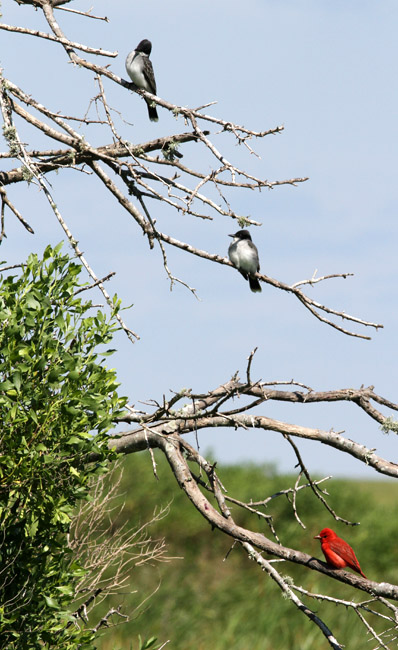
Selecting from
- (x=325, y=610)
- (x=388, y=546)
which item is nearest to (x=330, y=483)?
(x=388, y=546)

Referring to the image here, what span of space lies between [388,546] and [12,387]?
53.0 feet

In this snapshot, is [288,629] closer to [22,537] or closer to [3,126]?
[22,537]

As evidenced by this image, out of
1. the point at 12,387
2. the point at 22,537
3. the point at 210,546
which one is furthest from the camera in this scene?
the point at 210,546

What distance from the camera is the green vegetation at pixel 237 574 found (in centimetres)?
1502

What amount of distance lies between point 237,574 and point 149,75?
36.6 ft

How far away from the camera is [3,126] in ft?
26.7

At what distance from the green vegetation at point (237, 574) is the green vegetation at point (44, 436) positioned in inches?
244

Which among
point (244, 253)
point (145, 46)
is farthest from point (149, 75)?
point (244, 253)

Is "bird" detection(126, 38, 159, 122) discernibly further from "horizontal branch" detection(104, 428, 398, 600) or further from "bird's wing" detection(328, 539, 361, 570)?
"bird's wing" detection(328, 539, 361, 570)

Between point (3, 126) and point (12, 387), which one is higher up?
point (3, 126)

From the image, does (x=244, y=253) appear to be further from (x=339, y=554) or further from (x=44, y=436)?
(x=44, y=436)

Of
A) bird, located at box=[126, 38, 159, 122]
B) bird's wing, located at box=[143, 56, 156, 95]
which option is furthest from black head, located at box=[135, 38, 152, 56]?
bird's wing, located at box=[143, 56, 156, 95]

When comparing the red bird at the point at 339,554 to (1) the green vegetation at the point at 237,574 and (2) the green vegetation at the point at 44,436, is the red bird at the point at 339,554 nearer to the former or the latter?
(2) the green vegetation at the point at 44,436

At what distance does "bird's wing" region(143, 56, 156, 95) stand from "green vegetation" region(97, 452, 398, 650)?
7.42 meters
